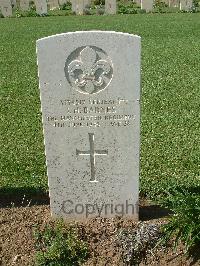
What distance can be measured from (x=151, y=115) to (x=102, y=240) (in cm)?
353

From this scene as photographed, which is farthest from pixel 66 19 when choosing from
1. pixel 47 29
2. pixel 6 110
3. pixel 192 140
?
pixel 192 140

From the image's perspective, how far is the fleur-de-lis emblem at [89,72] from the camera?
358 centimetres

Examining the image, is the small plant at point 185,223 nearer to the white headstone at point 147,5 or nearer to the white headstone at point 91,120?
the white headstone at point 91,120

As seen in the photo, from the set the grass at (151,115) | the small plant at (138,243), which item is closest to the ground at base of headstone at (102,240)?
the small plant at (138,243)

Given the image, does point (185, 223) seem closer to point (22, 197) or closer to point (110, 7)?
point (22, 197)

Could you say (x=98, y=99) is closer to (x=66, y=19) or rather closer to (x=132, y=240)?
(x=132, y=240)

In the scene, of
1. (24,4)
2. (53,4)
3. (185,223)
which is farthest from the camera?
(53,4)

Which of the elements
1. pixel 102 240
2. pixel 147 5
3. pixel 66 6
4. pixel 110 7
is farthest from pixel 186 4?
pixel 102 240

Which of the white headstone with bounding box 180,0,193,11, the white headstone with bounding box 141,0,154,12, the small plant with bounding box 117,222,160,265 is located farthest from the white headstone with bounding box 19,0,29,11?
the small plant with bounding box 117,222,160,265

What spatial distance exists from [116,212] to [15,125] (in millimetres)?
3206

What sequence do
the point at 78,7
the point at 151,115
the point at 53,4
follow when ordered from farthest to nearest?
the point at 53,4
the point at 78,7
the point at 151,115

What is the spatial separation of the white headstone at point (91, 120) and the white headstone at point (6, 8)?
17.9 metres

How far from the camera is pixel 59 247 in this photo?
147 inches

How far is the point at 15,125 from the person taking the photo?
6.89 m
